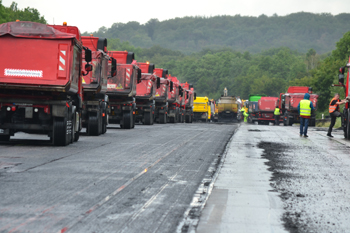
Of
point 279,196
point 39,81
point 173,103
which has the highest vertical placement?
point 39,81

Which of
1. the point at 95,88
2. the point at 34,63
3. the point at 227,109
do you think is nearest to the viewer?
the point at 34,63

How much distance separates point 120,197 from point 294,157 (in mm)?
7004

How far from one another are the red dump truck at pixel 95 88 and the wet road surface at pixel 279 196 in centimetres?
702

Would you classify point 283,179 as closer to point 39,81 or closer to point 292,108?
point 39,81

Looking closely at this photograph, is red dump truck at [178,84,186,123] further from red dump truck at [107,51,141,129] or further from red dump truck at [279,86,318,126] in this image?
red dump truck at [107,51,141,129]

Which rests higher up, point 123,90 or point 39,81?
point 123,90

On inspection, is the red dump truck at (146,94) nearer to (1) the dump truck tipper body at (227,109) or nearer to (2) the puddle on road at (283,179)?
(2) the puddle on road at (283,179)

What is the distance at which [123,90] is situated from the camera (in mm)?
24344

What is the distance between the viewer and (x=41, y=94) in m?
14.1

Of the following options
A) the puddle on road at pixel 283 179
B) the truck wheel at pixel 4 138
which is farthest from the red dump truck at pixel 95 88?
the puddle on road at pixel 283 179

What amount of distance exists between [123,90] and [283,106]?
24.3 metres

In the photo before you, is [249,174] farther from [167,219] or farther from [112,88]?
[112,88]

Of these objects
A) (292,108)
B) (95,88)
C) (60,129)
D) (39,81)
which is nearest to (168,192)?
(39,81)

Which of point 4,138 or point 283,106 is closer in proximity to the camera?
point 4,138
